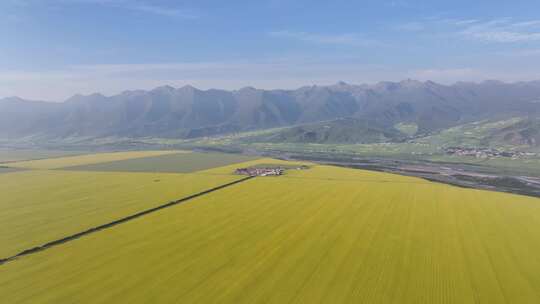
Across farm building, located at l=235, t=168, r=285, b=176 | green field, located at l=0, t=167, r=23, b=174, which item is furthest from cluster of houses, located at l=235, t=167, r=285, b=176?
green field, located at l=0, t=167, r=23, b=174

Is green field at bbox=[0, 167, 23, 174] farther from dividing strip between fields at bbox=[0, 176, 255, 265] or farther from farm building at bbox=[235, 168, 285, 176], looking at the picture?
dividing strip between fields at bbox=[0, 176, 255, 265]

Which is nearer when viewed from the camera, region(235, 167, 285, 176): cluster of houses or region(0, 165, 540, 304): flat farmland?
region(0, 165, 540, 304): flat farmland

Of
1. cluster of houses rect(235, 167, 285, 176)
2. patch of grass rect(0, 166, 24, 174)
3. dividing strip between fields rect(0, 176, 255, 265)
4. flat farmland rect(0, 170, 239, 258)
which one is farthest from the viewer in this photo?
patch of grass rect(0, 166, 24, 174)

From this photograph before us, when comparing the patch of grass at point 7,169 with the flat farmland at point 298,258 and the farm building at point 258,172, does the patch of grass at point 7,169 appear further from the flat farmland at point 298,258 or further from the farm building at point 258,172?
the flat farmland at point 298,258

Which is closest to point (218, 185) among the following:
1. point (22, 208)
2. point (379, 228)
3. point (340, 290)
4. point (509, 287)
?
point (22, 208)

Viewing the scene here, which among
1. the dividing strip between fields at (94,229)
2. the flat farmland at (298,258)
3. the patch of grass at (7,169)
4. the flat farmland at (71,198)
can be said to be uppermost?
the flat farmland at (298,258)

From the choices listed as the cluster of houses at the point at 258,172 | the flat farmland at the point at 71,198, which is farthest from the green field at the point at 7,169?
the cluster of houses at the point at 258,172

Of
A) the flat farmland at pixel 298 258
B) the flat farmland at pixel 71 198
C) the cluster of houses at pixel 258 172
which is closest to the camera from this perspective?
the flat farmland at pixel 298 258
